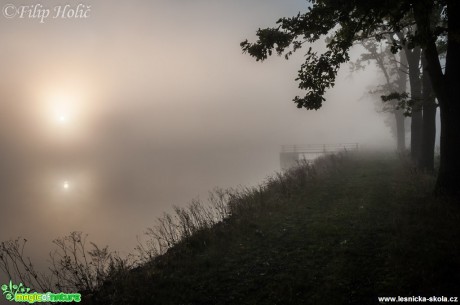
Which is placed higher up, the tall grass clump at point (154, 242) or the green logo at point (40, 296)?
the tall grass clump at point (154, 242)

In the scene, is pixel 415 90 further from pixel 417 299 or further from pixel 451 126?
pixel 417 299

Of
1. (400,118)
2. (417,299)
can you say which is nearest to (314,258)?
Answer: (417,299)

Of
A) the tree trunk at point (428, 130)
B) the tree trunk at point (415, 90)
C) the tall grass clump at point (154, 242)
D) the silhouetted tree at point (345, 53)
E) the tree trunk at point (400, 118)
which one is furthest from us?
the tree trunk at point (400, 118)

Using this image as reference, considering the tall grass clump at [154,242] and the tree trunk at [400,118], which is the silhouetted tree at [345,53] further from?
the tree trunk at [400,118]

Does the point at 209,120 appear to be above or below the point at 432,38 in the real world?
above

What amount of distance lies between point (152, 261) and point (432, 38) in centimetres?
894

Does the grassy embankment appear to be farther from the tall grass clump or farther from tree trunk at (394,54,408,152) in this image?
tree trunk at (394,54,408,152)

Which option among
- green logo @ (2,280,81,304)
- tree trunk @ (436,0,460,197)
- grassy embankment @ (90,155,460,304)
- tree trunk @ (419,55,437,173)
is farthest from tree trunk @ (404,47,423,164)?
green logo @ (2,280,81,304)

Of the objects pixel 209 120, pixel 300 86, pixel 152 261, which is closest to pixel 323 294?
pixel 152 261

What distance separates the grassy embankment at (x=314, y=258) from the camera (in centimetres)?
500

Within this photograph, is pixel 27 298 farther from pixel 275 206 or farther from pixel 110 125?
pixel 110 125

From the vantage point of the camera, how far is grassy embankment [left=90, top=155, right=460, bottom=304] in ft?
16.4

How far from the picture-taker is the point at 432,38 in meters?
7.62

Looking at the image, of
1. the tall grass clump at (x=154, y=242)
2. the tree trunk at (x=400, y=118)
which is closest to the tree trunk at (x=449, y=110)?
the tall grass clump at (x=154, y=242)
